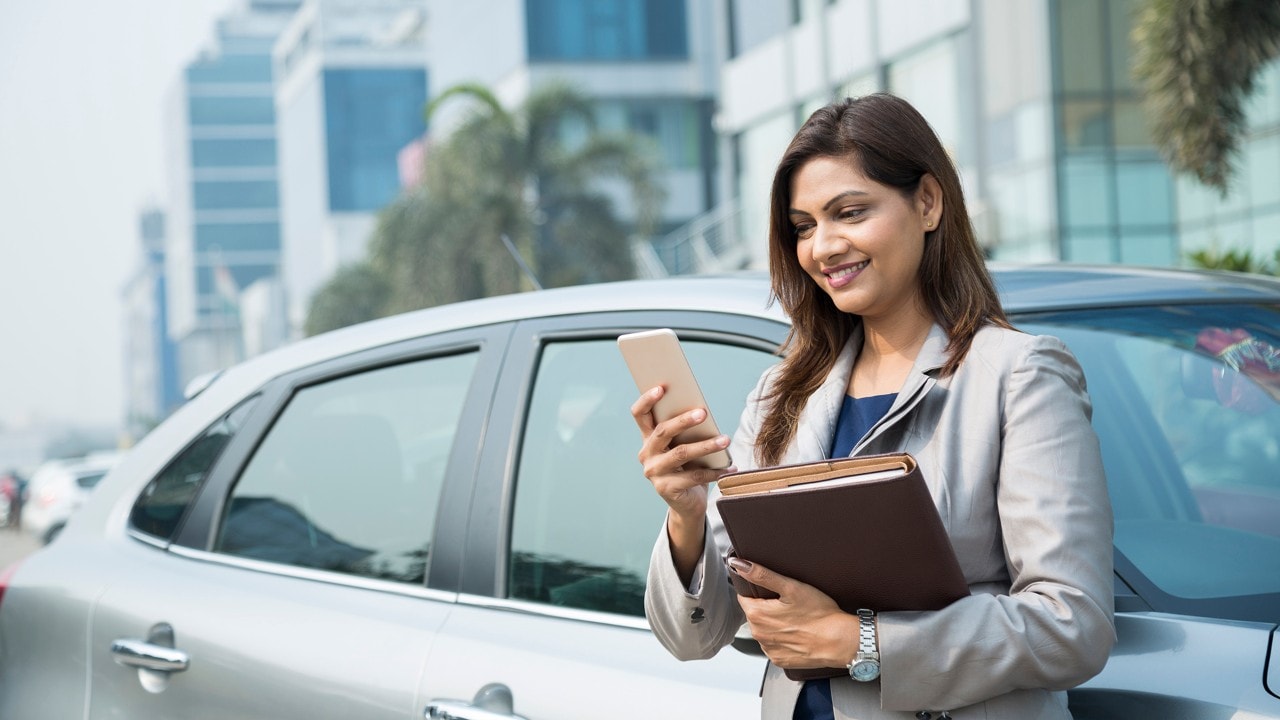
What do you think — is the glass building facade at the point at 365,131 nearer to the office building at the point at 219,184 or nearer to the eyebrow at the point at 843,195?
the office building at the point at 219,184

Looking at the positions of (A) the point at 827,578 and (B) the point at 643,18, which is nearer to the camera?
(A) the point at 827,578

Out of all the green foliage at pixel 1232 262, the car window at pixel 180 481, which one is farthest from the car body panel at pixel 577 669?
the green foliage at pixel 1232 262

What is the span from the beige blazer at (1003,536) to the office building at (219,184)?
129225 millimetres

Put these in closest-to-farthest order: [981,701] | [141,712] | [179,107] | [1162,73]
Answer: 1. [981,701]
2. [141,712]
3. [1162,73]
4. [179,107]

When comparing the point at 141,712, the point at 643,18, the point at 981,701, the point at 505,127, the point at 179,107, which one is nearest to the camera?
the point at 981,701

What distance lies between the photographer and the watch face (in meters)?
1.61

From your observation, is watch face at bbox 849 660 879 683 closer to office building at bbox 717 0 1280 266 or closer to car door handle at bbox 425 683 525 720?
car door handle at bbox 425 683 525 720

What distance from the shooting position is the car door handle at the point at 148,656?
291 cm

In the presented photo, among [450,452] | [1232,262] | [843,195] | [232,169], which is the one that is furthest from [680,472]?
[232,169]

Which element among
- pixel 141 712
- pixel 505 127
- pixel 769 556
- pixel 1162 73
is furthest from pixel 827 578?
pixel 505 127

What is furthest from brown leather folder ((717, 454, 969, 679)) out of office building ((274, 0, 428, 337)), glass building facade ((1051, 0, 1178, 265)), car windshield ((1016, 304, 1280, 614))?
office building ((274, 0, 428, 337))

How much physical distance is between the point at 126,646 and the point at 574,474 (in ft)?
3.57

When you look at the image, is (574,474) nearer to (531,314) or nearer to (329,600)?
(531,314)

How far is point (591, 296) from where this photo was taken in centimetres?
273
